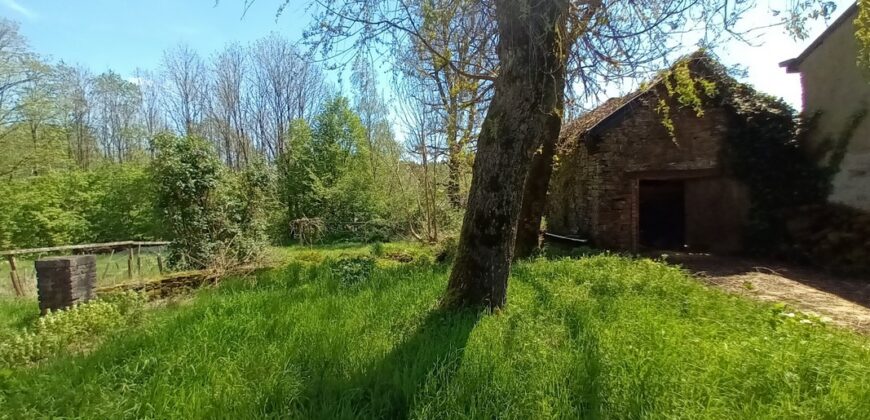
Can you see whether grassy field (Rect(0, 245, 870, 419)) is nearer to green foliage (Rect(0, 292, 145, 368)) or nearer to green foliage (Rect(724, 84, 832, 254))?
green foliage (Rect(0, 292, 145, 368))

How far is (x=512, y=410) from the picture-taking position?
8.35 ft

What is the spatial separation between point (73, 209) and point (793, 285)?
25505 millimetres

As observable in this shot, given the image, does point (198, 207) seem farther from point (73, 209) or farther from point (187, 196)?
point (73, 209)

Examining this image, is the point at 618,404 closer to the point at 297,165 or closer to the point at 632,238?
the point at 632,238

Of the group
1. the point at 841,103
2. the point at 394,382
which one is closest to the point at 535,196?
the point at 841,103

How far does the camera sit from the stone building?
9.39 m

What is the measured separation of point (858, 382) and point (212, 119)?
29781 mm

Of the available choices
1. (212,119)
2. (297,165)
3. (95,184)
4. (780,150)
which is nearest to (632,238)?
(780,150)

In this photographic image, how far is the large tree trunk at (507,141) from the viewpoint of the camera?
4145 mm

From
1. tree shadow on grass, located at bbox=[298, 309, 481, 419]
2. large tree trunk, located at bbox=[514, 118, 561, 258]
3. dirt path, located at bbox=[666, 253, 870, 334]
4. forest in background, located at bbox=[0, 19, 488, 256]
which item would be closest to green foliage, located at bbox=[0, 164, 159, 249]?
forest in background, located at bbox=[0, 19, 488, 256]

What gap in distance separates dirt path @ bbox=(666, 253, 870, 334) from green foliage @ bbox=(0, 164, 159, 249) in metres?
19.1

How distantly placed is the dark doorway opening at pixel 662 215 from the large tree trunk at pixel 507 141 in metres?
11.4

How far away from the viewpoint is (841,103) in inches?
390

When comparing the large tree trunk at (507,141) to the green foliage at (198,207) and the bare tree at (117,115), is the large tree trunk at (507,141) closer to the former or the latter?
the green foliage at (198,207)
